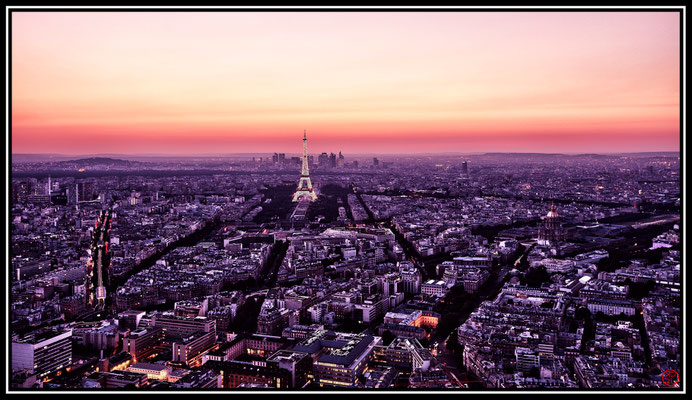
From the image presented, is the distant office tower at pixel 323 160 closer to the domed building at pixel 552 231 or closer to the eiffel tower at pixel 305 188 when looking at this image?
the eiffel tower at pixel 305 188

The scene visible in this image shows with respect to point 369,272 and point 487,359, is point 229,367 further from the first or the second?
point 369,272

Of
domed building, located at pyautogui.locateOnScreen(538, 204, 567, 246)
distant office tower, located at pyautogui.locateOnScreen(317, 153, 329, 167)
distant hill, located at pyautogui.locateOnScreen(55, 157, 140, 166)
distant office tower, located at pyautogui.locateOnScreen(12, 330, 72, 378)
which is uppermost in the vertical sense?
distant office tower, located at pyautogui.locateOnScreen(317, 153, 329, 167)

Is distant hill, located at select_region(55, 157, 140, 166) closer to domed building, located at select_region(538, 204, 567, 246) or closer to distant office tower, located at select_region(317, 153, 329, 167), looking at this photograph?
distant office tower, located at select_region(317, 153, 329, 167)

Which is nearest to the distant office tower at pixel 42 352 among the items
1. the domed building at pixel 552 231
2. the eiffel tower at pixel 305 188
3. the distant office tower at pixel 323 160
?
the domed building at pixel 552 231

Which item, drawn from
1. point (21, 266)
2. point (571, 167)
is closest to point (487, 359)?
point (21, 266)

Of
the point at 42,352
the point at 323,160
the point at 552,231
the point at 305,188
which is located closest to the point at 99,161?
the point at 305,188

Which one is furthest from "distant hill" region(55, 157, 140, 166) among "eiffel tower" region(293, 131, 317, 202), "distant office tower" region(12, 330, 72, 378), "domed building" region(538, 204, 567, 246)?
"distant office tower" region(12, 330, 72, 378)
